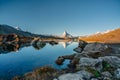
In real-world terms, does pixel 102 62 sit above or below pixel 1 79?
above

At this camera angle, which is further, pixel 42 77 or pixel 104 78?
pixel 42 77

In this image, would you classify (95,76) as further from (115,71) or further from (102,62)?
(102,62)

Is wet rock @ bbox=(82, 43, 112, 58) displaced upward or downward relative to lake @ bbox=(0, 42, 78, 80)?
upward

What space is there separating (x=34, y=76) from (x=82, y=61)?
782 cm

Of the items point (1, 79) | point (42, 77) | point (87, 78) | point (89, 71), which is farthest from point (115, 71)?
point (1, 79)

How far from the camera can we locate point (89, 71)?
76.9 feet

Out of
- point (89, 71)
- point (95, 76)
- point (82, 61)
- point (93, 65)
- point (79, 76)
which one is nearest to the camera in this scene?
point (79, 76)

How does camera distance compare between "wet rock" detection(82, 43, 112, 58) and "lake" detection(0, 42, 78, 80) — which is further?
"wet rock" detection(82, 43, 112, 58)

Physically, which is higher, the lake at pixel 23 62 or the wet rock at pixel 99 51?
the wet rock at pixel 99 51

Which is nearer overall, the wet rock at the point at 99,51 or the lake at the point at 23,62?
the lake at the point at 23,62

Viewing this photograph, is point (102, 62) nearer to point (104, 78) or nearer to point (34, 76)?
point (104, 78)

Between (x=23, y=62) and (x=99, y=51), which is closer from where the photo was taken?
(x=99, y=51)

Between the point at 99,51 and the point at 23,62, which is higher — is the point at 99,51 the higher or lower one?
the higher one

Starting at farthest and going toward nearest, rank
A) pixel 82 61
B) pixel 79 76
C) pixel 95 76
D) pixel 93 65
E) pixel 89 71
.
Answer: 1. pixel 82 61
2. pixel 93 65
3. pixel 89 71
4. pixel 95 76
5. pixel 79 76
